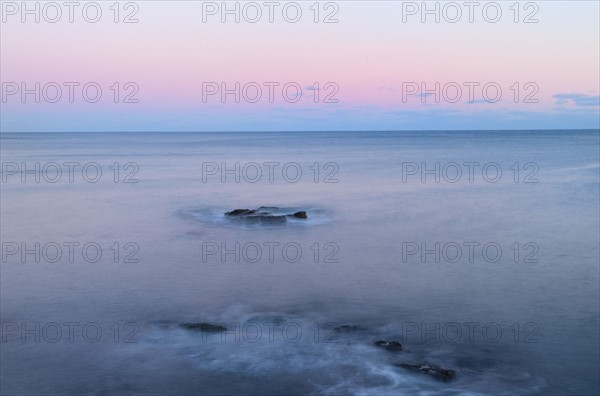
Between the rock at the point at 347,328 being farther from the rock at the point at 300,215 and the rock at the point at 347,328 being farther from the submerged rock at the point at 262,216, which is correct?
the rock at the point at 300,215

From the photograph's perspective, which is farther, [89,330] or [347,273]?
[347,273]

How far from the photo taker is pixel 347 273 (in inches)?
887

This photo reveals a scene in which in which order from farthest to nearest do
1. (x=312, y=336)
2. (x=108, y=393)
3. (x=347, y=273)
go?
1. (x=347, y=273)
2. (x=312, y=336)
3. (x=108, y=393)

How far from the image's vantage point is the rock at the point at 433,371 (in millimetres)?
13312

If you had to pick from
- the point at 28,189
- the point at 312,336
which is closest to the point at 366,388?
the point at 312,336

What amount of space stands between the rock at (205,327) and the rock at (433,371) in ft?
16.5

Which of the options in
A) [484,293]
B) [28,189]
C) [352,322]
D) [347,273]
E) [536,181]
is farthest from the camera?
[536,181]

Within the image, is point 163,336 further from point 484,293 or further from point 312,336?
point 484,293

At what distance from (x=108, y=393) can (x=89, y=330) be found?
13.8 feet

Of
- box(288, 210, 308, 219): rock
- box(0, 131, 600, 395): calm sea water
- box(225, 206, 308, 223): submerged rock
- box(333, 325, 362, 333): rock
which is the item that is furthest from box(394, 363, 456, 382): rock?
box(288, 210, 308, 219): rock

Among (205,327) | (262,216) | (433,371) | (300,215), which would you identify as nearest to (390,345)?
(433,371)

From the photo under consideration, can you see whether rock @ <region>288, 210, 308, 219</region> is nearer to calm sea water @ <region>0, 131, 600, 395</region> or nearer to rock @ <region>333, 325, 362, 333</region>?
calm sea water @ <region>0, 131, 600, 395</region>

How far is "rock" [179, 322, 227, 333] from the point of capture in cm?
1627

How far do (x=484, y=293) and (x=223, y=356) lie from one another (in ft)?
32.3
